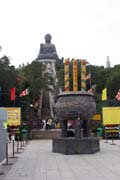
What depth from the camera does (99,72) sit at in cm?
10925

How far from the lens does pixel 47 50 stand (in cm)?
15000

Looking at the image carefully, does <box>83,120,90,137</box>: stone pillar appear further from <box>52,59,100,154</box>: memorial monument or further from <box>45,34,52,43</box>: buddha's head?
<box>45,34,52,43</box>: buddha's head

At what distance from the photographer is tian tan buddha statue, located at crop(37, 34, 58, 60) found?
149 m

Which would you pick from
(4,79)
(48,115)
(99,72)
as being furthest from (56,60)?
(4,79)

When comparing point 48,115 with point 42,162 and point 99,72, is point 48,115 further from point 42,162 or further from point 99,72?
point 42,162

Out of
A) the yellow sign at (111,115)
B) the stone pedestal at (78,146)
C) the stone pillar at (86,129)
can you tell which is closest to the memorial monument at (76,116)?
the stone pedestal at (78,146)

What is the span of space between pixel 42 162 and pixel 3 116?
8.97ft

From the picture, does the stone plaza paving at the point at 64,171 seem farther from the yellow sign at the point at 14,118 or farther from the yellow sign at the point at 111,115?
the yellow sign at the point at 14,118

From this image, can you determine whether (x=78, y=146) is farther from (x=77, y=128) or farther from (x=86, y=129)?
(x=86, y=129)

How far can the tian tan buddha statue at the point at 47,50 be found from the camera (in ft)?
490

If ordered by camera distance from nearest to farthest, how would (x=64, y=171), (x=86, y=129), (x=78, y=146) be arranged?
1. (x=64, y=171)
2. (x=78, y=146)
3. (x=86, y=129)

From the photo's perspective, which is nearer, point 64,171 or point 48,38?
point 64,171

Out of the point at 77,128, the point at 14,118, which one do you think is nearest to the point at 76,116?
the point at 77,128

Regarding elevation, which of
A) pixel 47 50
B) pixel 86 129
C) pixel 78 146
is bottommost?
pixel 78 146
